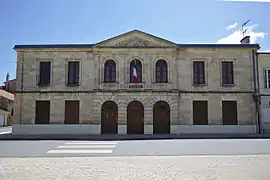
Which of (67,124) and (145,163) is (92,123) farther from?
(145,163)

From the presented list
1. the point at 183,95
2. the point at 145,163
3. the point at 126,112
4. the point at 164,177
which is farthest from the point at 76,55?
the point at 164,177

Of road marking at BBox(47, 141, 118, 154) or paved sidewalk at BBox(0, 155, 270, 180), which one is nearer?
→ paved sidewalk at BBox(0, 155, 270, 180)

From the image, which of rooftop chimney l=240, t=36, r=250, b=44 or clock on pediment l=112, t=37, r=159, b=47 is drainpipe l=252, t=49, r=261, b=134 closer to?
rooftop chimney l=240, t=36, r=250, b=44

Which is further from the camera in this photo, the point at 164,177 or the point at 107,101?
the point at 107,101

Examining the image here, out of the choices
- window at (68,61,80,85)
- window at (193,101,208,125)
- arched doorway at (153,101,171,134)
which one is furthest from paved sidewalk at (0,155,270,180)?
window at (68,61,80,85)

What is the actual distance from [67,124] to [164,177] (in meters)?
15.3

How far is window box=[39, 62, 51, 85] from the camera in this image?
2092cm

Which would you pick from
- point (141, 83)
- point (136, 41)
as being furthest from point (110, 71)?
point (136, 41)

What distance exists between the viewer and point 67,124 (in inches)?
798

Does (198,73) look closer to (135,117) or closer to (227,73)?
(227,73)

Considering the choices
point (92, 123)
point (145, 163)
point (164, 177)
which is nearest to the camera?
point (164, 177)

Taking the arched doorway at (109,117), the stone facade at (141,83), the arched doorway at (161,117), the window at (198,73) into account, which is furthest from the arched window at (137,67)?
the window at (198,73)

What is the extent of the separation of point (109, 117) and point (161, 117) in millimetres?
3888

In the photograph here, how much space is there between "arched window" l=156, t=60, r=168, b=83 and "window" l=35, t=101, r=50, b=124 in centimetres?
854
